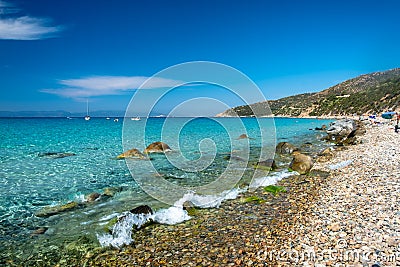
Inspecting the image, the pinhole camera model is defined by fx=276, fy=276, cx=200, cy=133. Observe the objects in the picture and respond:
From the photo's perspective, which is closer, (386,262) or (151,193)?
(386,262)

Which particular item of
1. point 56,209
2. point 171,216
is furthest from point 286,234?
point 56,209

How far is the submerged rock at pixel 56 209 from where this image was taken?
893cm

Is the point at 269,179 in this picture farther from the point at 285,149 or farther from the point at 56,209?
the point at 285,149

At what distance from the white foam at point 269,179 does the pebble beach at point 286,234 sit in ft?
5.53

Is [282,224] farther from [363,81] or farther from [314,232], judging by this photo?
[363,81]

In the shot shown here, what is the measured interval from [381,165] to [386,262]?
374 inches

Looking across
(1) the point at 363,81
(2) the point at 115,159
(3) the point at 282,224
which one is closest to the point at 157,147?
(2) the point at 115,159

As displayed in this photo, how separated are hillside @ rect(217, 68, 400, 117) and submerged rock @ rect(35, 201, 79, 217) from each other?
33.8m

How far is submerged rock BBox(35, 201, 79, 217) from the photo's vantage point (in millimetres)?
8930

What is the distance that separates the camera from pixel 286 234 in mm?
6387

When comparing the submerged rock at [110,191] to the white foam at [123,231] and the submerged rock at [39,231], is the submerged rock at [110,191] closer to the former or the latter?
the submerged rock at [39,231]

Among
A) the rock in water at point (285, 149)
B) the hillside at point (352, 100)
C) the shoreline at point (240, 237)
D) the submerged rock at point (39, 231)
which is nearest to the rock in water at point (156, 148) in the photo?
the rock in water at point (285, 149)

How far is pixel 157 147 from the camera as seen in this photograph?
2434 cm

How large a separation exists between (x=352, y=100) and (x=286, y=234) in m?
106
